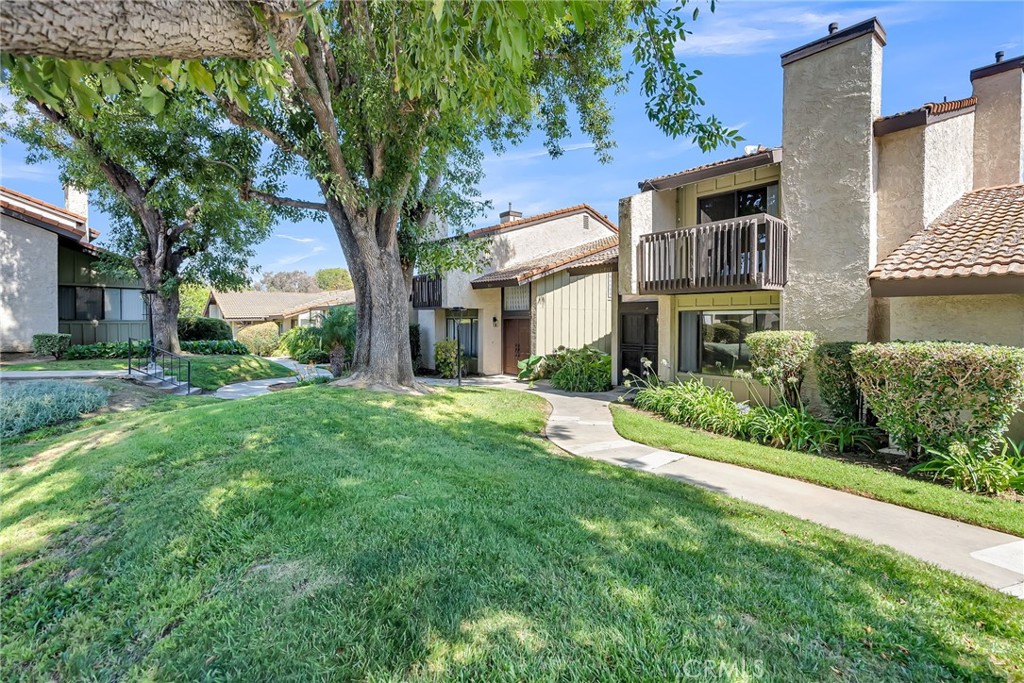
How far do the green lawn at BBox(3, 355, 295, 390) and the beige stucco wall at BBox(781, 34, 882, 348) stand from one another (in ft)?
52.3

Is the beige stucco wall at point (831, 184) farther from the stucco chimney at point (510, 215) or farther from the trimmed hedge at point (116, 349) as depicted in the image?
the trimmed hedge at point (116, 349)

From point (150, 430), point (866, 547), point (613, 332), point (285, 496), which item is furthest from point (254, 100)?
point (866, 547)

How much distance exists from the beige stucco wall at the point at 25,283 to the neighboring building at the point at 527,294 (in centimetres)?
1407

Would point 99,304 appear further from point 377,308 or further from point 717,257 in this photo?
point 717,257

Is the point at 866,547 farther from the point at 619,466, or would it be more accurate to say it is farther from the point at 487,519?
the point at 487,519

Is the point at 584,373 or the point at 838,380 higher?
the point at 838,380

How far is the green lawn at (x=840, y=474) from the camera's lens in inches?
204

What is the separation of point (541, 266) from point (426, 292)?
5.51 meters

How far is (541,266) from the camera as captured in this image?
17.0 meters

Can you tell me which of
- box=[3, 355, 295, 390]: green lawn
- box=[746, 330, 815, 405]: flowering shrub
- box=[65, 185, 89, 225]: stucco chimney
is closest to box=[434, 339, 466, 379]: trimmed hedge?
box=[3, 355, 295, 390]: green lawn

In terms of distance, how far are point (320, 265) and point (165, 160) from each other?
69.9 meters

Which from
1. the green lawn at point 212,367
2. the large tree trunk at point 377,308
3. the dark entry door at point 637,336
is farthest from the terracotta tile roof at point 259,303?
the dark entry door at point 637,336

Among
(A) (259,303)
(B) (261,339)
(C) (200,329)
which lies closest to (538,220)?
(C) (200,329)

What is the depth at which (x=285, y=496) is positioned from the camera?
4.43 m
